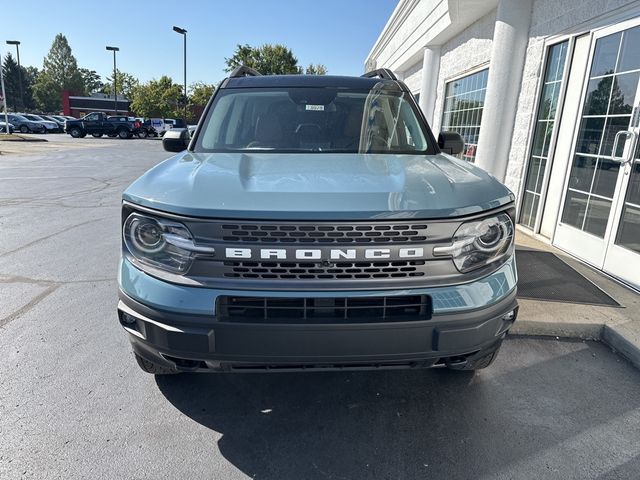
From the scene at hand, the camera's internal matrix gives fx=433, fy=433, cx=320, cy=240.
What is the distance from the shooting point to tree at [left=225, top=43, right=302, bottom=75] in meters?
46.8

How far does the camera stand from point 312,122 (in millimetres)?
3227

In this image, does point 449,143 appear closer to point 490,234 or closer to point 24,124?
point 490,234

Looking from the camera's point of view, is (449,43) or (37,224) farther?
(449,43)

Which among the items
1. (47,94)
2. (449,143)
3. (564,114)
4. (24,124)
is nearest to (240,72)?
A: (449,143)

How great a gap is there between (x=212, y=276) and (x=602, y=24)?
5.15 metres

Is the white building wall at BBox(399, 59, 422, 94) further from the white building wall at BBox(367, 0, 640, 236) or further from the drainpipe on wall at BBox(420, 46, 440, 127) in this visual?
the drainpipe on wall at BBox(420, 46, 440, 127)

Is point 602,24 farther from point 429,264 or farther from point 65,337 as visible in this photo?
point 65,337

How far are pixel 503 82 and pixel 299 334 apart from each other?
19.6 ft

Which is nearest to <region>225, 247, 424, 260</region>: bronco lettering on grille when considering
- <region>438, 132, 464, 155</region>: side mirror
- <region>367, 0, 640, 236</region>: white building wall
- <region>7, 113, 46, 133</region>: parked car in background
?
<region>438, 132, 464, 155</region>: side mirror

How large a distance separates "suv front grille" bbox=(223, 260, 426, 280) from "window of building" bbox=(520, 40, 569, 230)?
482cm

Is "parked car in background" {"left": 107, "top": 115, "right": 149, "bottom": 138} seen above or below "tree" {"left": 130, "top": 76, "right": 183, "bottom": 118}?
below

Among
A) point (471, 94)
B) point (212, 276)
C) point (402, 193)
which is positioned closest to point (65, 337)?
point (212, 276)

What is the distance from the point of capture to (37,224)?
21.8 ft

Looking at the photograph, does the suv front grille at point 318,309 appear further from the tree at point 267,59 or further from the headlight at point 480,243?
Answer: the tree at point 267,59
